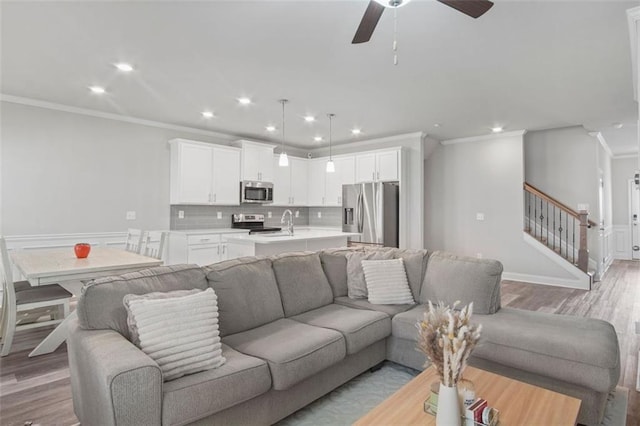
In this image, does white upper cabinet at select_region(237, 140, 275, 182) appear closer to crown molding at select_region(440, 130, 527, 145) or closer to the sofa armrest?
crown molding at select_region(440, 130, 527, 145)

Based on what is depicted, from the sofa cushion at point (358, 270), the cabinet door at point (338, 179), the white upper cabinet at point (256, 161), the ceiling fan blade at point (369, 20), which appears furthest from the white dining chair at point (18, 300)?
the cabinet door at point (338, 179)

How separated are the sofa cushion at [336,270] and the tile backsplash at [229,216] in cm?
342

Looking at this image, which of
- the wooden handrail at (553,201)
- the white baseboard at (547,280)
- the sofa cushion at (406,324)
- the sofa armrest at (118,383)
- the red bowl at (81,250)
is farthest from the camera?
the wooden handrail at (553,201)

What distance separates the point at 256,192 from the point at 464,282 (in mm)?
4364

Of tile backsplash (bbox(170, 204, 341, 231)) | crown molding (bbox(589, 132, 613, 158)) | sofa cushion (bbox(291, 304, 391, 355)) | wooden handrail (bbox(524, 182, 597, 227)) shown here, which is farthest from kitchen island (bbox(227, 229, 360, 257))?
crown molding (bbox(589, 132, 613, 158))

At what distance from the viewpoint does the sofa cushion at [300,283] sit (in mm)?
2740

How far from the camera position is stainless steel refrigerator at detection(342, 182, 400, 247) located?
6098 millimetres

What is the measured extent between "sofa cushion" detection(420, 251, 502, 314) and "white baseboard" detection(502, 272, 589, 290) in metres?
3.85

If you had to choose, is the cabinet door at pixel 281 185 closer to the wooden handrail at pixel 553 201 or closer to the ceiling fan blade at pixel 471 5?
the wooden handrail at pixel 553 201

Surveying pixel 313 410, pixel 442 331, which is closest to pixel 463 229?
pixel 313 410

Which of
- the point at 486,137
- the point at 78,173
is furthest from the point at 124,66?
the point at 486,137

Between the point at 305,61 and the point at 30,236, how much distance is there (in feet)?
13.2

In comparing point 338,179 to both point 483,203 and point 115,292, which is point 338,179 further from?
point 115,292

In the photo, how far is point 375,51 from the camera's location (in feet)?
9.95
